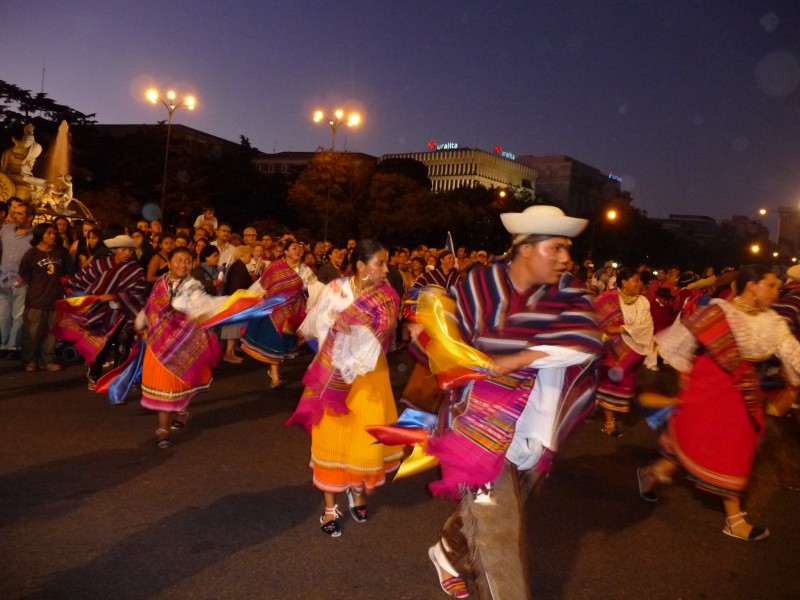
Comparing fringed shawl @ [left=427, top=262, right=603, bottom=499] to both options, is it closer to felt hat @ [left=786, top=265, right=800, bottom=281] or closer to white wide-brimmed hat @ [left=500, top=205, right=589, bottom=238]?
white wide-brimmed hat @ [left=500, top=205, right=589, bottom=238]

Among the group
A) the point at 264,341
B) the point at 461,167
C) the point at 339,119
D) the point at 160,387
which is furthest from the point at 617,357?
the point at 461,167

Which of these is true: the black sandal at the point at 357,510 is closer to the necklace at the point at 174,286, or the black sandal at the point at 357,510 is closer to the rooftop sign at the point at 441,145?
the necklace at the point at 174,286

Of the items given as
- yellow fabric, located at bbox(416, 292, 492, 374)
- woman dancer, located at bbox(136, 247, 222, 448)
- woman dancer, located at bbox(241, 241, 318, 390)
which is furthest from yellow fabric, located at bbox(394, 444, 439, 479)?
woman dancer, located at bbox(241, 241, 318, 390)

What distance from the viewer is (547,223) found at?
306cm

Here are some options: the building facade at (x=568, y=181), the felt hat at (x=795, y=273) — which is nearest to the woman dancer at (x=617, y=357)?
the felt hat at (x=795, y=273)

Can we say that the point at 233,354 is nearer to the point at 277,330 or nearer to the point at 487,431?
the point at 277,330

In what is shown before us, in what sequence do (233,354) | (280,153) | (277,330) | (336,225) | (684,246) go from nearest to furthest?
(277,330), (233,354), (336,225), (684,246), (280,153)

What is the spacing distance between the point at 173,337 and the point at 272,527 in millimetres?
2239

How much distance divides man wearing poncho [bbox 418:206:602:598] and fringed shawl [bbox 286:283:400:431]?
1.33m

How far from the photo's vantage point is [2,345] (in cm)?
936

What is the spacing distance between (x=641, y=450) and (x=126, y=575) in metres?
5.23

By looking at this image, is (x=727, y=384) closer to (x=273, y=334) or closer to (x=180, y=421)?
Answer: (x=180, y=421)

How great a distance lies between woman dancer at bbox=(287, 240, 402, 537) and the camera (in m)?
4.42

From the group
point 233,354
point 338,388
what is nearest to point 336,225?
point 233,354
